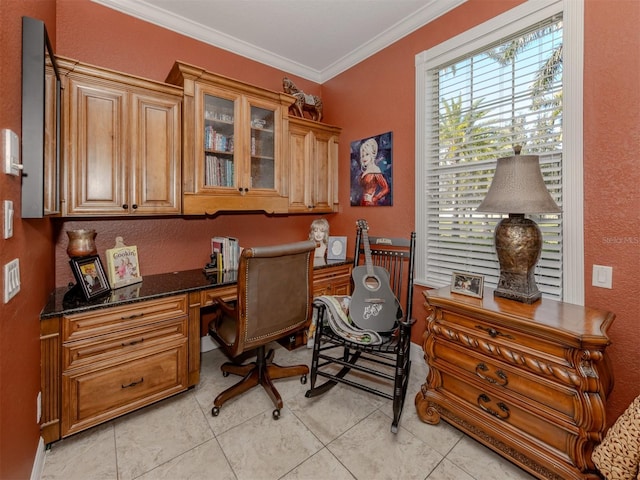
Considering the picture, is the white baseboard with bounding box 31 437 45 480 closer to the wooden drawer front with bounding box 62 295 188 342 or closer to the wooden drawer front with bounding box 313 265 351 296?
the wooden drawer front with bounding box 62 295 188 342

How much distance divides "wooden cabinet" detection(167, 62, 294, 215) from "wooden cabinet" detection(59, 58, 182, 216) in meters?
0.10

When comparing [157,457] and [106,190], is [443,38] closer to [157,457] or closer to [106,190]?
[106,190]

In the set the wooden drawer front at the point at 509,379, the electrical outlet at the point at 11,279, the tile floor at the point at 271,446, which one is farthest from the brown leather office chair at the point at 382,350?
the electrical outlet at the point at 11,279

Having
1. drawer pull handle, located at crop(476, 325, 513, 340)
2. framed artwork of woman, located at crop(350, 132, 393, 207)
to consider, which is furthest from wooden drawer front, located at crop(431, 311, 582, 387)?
framed artwork of woman, located at crop(350, 132, 393, 207)

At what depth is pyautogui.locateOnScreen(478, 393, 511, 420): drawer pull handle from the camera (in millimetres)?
1513

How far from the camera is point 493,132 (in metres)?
2.05

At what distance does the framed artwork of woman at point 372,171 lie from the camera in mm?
2746

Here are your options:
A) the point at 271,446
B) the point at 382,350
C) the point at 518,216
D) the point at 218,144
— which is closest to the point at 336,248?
the point at 382,350

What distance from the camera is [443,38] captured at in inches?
90.3

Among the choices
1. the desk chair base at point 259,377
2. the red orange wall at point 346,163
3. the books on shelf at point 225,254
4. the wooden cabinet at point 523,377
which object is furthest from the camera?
the books on shelf at point 225,254

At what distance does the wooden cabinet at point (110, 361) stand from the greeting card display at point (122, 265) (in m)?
0.36

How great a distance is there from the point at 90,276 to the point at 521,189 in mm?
2570

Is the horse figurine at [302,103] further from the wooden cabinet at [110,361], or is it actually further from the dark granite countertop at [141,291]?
the wooden cabinet at [110,361]

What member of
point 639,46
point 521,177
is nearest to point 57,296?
point 521,177
